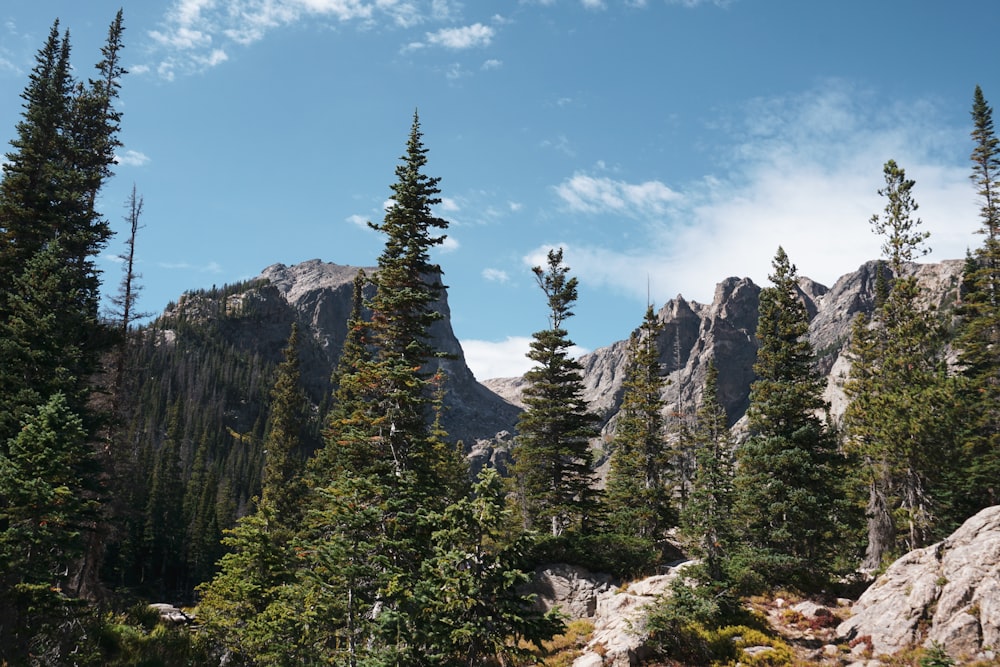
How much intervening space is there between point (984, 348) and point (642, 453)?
26.4m

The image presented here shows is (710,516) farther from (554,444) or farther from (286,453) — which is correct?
(286,453)

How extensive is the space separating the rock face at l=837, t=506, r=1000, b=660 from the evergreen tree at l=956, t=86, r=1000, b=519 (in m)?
16.9

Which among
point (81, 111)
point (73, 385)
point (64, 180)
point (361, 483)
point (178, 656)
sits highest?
point (81, 111)

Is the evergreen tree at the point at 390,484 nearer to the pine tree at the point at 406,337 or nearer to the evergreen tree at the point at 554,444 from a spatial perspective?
the pine tree at the point at 406,337

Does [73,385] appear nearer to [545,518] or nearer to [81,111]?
[81,111]

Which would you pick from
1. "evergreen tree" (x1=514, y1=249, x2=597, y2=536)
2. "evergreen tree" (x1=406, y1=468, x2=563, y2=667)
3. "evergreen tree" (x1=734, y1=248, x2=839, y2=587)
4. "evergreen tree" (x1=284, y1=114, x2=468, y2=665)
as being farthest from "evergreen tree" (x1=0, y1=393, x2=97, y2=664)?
"evergreen tree" (x1=734, y1=248, x2=839, y2=587)

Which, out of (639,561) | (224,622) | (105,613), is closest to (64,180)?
(105,613)

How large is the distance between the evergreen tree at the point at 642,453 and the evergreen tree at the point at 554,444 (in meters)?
3.59

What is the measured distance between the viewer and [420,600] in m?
13.6

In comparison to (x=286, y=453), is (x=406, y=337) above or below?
above

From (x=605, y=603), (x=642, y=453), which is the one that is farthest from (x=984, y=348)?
(x=605, y=603)

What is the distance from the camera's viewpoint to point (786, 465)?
95.1ft

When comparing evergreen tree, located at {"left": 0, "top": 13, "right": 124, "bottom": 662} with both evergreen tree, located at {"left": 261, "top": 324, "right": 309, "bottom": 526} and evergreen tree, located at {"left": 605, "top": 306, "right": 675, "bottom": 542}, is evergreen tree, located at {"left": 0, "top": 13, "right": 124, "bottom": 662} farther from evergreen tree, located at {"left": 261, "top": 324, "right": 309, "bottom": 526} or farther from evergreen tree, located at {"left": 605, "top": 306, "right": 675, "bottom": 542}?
evergreen tree, located at {"left": 605, "top": 306, "right": 675, "bottom": 542}

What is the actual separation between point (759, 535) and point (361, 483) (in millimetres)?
21754
